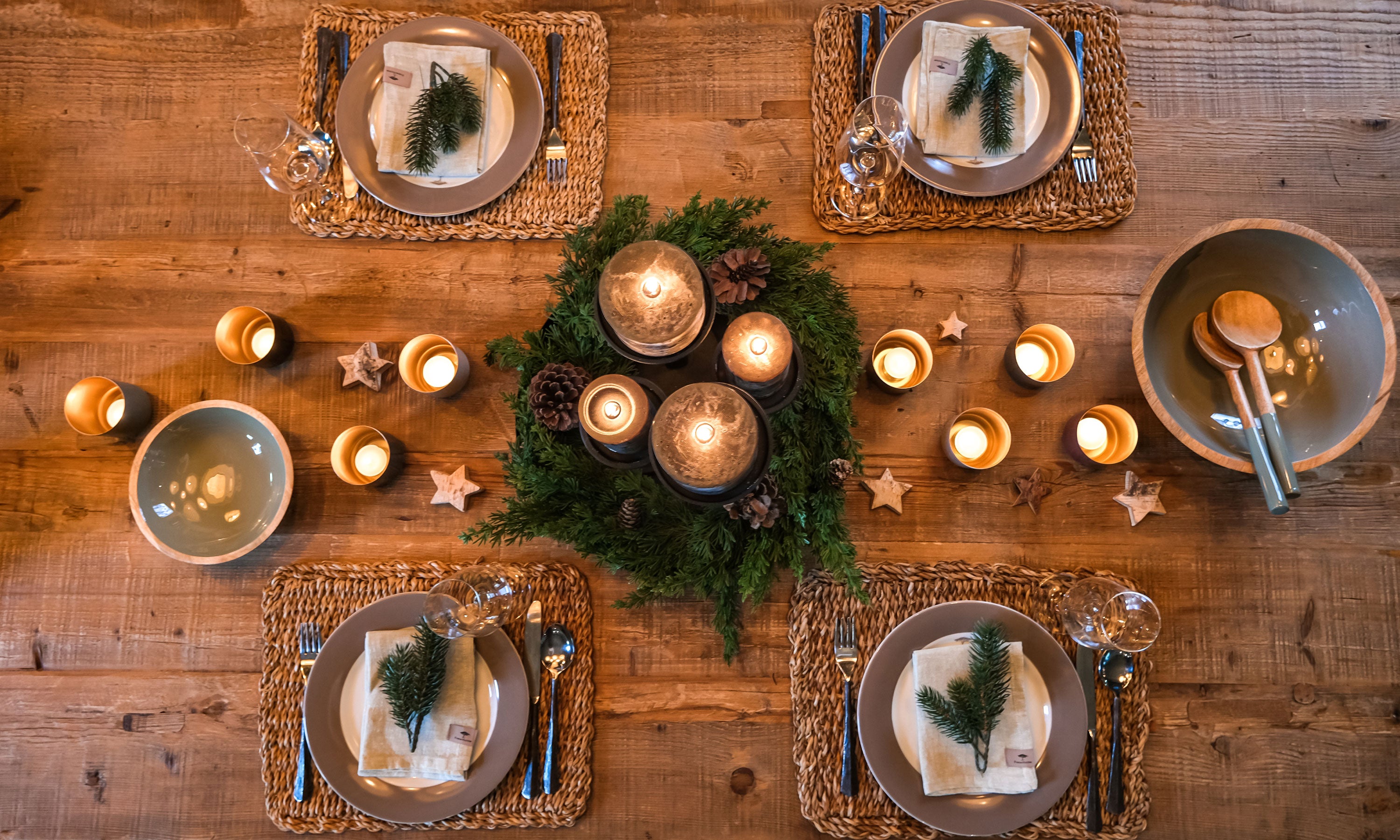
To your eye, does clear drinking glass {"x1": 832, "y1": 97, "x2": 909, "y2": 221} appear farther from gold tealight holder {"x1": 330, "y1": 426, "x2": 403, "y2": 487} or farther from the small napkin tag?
Answer: gold tealight holder {"x1": 330, "y1": 426, "x2": 403, "y2": 487}

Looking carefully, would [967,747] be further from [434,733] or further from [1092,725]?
[434,733]

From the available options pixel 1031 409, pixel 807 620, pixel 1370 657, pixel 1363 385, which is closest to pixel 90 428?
pixel 807 620

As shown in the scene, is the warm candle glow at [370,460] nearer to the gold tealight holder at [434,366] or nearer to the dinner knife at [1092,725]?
the gold tealight holder at [434,366]

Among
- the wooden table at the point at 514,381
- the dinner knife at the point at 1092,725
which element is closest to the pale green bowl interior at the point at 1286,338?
the wooden table at the point at 514,381

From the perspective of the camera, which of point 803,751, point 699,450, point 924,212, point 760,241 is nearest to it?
point 699,450

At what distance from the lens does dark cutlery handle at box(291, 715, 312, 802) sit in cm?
126

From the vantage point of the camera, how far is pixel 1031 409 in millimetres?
1367

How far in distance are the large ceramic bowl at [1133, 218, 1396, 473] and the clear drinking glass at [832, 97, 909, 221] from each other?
502 millimetres

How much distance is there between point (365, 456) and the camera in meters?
1.37

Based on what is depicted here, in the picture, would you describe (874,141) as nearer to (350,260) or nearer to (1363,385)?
(1363,385)

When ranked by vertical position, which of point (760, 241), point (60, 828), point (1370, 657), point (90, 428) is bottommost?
point (60, 828)

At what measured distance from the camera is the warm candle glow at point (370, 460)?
135 centimetres

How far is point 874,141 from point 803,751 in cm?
114

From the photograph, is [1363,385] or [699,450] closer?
[699,450]
